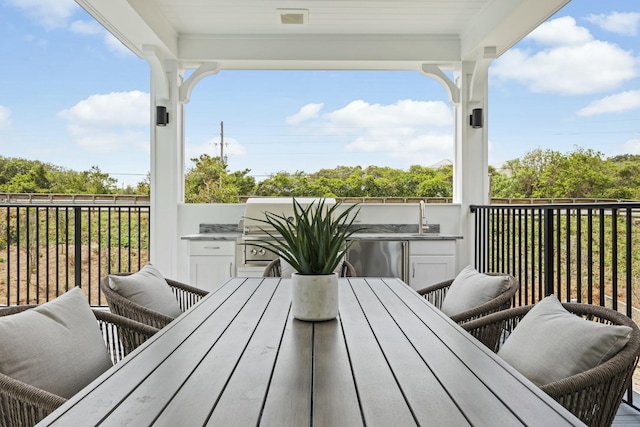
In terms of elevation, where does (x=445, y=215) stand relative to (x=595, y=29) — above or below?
below

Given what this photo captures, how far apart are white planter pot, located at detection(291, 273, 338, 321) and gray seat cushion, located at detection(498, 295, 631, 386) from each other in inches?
22.8

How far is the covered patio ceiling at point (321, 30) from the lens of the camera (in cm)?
377

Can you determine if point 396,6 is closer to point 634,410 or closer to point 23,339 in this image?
point 634,410

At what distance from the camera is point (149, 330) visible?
1688mm

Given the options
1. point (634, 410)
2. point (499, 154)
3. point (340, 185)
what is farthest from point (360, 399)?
point (499, 154)

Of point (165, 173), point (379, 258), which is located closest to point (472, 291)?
point (379, 258)

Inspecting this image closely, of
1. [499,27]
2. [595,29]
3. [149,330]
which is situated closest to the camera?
[149,330]

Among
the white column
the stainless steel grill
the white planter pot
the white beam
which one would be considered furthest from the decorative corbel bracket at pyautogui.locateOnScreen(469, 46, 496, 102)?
the white planter pot

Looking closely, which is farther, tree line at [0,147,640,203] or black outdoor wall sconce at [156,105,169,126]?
tree line at [0,147,640,203]

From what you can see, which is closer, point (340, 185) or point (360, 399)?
point (360, 399)

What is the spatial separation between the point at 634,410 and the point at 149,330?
2131 millimetres

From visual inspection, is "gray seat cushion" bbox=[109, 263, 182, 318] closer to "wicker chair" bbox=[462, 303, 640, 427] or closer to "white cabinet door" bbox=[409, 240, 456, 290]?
"wicker chair" bbox=[462, 303, 640, 427]

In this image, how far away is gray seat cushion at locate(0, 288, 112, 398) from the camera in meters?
1.23

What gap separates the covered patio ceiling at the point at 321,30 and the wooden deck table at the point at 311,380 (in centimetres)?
281
